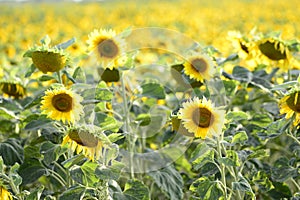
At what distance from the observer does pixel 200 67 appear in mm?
1833

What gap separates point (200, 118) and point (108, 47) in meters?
0.50

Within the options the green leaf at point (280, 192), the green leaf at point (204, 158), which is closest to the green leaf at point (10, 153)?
the green leaf at point (204, 158)

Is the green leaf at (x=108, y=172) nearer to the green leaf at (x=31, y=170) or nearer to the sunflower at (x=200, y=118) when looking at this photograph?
the sunflower at (x=200, y=118)

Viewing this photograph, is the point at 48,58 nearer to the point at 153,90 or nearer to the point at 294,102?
the point at 153,90

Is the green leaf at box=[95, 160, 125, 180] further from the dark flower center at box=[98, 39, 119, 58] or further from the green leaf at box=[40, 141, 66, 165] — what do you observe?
the dark flower center at box=[98, 39, 119, 58]

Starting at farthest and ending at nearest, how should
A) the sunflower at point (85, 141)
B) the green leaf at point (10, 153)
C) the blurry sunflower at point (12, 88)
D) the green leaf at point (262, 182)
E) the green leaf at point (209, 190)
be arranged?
the blurry sunflower at point (12, 88), the green leaf at point (10, 153), the green leaf at point (262, 182), the green leaf at point (209, 190), the sunflower at point (85, 141)

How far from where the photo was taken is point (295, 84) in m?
1.56

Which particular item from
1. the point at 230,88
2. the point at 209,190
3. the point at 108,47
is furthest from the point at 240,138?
the point at 108,47

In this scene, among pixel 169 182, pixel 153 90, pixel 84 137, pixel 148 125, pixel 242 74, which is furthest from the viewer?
pixel 148 125

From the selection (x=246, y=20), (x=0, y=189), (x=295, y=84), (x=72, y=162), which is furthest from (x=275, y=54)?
(x=246, y=20)

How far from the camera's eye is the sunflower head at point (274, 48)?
1950 millimetres

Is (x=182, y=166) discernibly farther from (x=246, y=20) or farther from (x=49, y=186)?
(x=246, y=20)

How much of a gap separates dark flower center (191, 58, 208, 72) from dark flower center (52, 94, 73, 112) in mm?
475

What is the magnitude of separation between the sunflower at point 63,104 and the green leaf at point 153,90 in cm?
42
